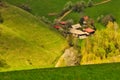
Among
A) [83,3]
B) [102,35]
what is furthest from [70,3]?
[102,35]

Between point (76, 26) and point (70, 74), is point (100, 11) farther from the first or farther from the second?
point (70, 74)

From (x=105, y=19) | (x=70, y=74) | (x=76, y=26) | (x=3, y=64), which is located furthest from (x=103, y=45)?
(x=76, y=26)

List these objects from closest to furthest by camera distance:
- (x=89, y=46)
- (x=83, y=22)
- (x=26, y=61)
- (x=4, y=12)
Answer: (x=89, y=46) < (x=26, y=61) < (x=4, y=12) < (x=83, y=22)

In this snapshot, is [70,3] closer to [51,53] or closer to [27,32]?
[27,32]

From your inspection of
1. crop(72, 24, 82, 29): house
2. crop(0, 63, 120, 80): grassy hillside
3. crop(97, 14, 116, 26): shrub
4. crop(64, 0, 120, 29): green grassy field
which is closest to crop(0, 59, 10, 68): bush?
crop(0, 63, 120, 80): grassy hillside

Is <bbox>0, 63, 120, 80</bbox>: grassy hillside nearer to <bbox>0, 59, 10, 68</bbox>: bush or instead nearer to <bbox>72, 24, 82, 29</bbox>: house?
<bbox>0, 59, 10, 68</bbox>: bush
